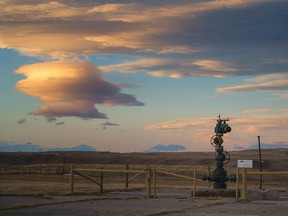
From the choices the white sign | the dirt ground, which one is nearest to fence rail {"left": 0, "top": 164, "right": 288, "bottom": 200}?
the white sign

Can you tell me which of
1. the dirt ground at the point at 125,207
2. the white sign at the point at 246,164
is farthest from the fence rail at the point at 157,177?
the dirt ground at the point at 125,207

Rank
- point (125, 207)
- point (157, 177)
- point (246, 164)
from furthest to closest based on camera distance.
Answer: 1. point (157, 177)
2. point (246, 164)
3. point (125, 207)

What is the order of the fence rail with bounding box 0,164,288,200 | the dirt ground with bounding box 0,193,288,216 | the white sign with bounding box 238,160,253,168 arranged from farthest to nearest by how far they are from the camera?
1. the fence rail with bounding box 0,164,288,200
2. the white sign with bounding box 238,160,253,168
3. the dirt ground with bounding box 0,193,288,216

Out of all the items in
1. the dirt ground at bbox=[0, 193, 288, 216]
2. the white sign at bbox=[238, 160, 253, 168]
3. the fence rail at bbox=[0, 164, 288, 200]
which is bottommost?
the dirt ground at bbox=[0, 193, 288, 216]

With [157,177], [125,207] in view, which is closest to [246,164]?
[125,207]

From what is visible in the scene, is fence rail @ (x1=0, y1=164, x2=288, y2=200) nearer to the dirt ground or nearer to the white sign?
the white sign

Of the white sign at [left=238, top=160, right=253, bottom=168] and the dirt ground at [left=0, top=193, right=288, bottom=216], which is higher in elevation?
the white sign at [left=238, top=160, right=253, bottom=168]

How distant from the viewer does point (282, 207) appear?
18.3 m

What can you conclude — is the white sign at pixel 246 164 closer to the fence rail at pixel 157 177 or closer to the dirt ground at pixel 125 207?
the fence rail at pixel 157 177

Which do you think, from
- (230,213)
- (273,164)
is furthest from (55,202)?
(273,164)

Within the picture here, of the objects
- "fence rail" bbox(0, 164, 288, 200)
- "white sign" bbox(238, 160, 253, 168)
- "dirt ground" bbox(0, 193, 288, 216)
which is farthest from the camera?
"fence rail" bbox(0, 164, 288, 200)

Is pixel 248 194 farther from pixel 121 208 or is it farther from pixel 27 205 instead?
pixel 27 205

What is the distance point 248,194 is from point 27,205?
28.9ft

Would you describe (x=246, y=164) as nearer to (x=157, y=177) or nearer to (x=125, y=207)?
(x=125, y=207)
